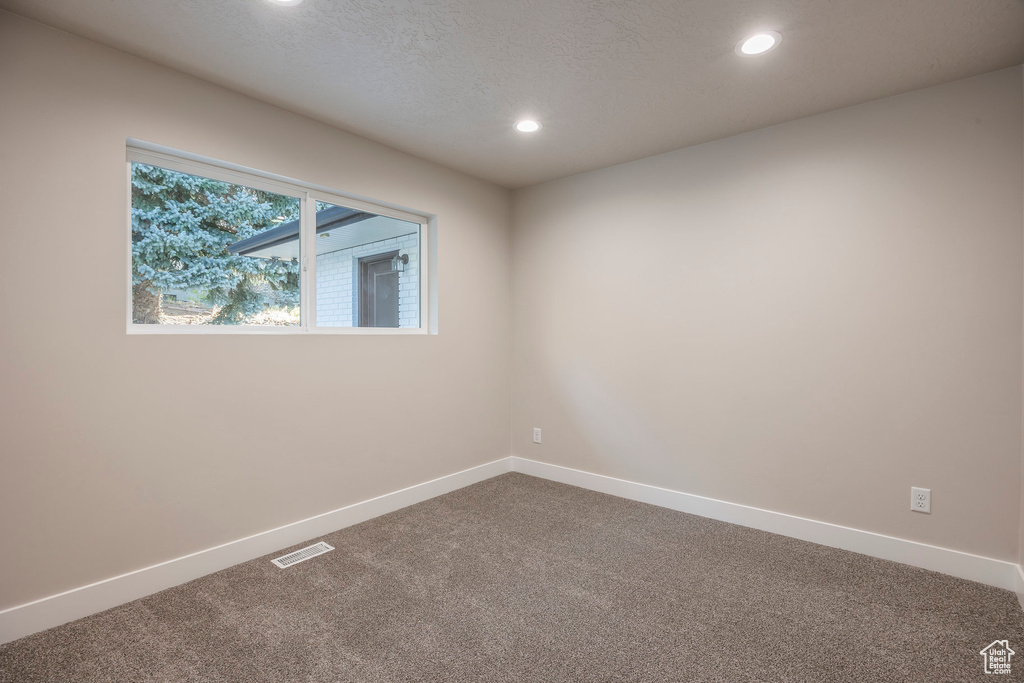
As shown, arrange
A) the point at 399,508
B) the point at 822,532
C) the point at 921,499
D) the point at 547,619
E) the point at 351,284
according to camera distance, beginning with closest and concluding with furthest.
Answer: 1. the point at 547,619
2. the point at 921,499
3. the point at 822,532
4. the point at 351,284
5. the point at 399,508

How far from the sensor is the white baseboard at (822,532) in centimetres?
236

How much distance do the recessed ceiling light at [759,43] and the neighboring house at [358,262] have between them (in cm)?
232

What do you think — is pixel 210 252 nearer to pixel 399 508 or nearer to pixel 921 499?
pixel 399 508

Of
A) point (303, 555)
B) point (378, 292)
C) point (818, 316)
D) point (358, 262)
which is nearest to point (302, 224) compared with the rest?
point (358, 262)

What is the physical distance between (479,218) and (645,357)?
1.71 meters

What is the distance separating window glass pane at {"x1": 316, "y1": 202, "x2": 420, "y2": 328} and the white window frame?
4 cm

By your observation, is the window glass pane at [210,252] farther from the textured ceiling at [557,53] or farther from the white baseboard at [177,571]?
the white baseboard at [177,571]

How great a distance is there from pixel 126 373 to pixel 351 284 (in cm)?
134

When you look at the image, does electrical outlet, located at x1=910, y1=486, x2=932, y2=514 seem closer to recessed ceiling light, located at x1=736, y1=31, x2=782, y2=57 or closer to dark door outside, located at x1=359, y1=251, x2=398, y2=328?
recessed ceiling light, located at x1=736, y1=31, x2=782, y2=57

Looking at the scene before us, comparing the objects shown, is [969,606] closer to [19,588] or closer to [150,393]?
[150,393]

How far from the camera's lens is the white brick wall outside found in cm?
307

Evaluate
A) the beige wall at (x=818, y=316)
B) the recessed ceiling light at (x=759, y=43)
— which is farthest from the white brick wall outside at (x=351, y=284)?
the recessed ceiling light at (x=759, y=43)

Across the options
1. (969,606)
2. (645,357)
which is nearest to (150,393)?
(645,357)

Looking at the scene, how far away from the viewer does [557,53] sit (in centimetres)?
223
